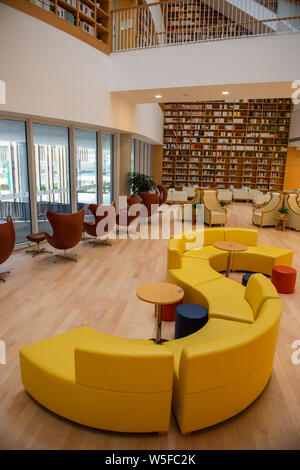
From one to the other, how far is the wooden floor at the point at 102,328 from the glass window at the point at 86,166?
224cm

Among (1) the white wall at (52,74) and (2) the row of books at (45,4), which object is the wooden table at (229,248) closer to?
(1) the white wall at (52,74)

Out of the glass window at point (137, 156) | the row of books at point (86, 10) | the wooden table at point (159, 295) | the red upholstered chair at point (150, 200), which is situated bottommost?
the wooden table at point (159, 295)

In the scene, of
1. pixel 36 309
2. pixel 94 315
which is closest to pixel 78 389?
pixel 94 315

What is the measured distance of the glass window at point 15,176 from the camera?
6.60 meters

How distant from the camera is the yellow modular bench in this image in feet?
7.52

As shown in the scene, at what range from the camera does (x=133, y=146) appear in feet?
44.7

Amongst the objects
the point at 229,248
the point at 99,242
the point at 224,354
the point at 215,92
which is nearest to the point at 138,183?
the point at 215,92

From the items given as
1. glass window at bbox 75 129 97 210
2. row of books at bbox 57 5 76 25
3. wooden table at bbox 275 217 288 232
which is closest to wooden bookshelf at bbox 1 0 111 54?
row of books at bbox 57 5 76 25

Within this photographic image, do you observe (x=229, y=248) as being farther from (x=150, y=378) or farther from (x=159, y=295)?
(x=150, y=378)

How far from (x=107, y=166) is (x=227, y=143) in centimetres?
749

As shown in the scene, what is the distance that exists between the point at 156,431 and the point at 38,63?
6577 millimetres

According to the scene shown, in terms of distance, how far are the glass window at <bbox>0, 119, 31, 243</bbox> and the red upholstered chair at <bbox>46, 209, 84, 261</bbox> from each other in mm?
1219

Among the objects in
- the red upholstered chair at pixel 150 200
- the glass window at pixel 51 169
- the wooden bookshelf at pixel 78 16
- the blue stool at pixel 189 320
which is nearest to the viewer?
the blue stool at pixel 189 320

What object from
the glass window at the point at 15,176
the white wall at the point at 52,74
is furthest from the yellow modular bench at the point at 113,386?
the white wall at the point at 52,74
